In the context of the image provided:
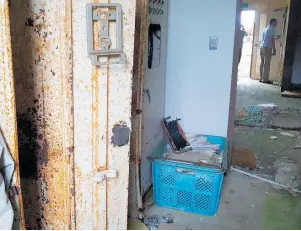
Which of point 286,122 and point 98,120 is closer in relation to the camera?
point 98,120

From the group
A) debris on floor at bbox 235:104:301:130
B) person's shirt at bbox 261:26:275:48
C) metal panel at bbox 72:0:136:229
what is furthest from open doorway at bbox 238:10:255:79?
metal panel at bbox 72:0:136:229

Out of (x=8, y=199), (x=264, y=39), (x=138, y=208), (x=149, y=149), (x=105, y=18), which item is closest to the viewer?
(x=8, y=199)

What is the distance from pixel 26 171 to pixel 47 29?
60 cm

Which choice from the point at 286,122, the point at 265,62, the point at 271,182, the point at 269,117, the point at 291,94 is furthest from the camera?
the point at 265,62

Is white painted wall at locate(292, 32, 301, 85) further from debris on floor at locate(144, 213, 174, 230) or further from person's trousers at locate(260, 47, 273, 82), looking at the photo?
debris on floor at locate(144, 213, 174, 230)

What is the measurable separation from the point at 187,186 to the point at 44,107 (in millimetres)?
1420

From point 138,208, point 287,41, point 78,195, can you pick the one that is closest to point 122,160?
point 78,195

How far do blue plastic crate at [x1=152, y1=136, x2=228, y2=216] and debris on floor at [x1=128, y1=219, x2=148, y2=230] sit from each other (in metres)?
0.32

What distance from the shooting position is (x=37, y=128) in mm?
1347

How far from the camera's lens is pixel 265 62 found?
8.13 meters

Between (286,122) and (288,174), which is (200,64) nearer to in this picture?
(288,174)

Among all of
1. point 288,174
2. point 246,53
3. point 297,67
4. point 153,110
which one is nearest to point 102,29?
point 153,110

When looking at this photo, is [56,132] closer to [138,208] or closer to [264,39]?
[138,208]

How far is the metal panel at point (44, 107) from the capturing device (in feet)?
4.08
